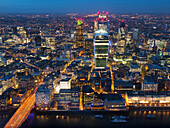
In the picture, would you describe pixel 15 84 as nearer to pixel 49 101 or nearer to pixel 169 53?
pixel 49 101

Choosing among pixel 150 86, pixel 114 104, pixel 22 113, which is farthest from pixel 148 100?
pixel 22 113

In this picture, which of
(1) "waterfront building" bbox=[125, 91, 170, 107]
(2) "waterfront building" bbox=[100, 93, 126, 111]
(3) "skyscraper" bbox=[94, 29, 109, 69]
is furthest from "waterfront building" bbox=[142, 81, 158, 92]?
(3) "skyscraper" bbox=[94, 29, 109, 69]

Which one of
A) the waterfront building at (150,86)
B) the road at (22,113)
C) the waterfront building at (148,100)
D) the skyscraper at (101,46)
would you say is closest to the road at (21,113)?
the road at (22,113)

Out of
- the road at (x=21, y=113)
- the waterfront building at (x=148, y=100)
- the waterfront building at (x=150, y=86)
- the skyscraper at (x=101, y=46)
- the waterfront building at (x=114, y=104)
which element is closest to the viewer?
the road at (x=21, y=113)

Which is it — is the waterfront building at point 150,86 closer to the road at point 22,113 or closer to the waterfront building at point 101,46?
the waterfront building at point 101,46

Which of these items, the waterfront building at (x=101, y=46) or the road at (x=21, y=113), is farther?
the waterfront building at (x=101, y=46)

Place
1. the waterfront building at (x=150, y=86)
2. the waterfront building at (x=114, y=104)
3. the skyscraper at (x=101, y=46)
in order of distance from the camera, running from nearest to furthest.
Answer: the waterfront building at (x=114, y=104), the waterfront building at (x=150, y=86), the skyscraper at (x=101, y=46)

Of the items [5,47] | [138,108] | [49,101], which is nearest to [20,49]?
[5,47]

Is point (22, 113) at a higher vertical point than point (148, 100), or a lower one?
lower

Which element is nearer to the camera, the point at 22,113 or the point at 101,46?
the point at 22,113

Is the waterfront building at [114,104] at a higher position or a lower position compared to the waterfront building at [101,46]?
lower

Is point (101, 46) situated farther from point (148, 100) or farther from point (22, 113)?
point (22, 113)
